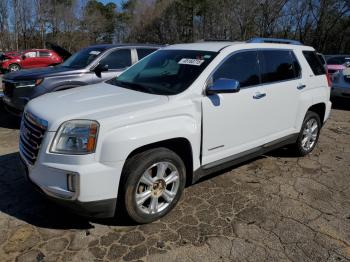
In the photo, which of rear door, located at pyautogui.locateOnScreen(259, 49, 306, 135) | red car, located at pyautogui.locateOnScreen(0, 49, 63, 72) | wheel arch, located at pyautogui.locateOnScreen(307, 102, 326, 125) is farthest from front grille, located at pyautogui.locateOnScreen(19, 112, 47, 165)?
red car, located at pyautogui.locateOnScreen(0, 49, 63, 72)

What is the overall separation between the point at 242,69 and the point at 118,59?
3942 millimetres

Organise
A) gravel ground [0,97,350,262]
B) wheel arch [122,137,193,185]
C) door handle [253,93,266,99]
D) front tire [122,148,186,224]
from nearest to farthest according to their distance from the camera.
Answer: gravel ground [0,97,350,262], front tire [122,148,186,224], wheel arch [122,137,193,185], door handle [253,93,266,99]

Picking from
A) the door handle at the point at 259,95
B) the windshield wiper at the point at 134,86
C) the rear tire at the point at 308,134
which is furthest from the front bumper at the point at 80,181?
the rear tire at the point at 308,134

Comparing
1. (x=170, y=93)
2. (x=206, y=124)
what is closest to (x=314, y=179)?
(x=206, y=124)

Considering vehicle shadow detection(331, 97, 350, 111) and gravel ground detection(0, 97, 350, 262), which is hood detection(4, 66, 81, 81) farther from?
vehicle shadow detection(331, 97, 350, 111)

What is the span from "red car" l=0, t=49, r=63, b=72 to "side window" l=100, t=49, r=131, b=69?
49.6 feet

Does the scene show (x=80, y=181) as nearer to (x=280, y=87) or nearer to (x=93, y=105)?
(x=93, y=105)

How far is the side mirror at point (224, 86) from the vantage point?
374 centimetres

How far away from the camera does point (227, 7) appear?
35625 millimetres

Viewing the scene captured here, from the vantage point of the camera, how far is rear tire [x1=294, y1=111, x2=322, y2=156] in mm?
Result: 5521

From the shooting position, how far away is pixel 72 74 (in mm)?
7035

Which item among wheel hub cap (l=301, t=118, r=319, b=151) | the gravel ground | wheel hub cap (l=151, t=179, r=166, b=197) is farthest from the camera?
wheel hub cap (l=301, t=118, r=319, b=151)

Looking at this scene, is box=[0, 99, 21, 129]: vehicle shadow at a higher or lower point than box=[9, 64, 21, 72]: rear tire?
lower

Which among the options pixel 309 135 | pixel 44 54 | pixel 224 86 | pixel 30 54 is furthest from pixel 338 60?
pixel 30 54
